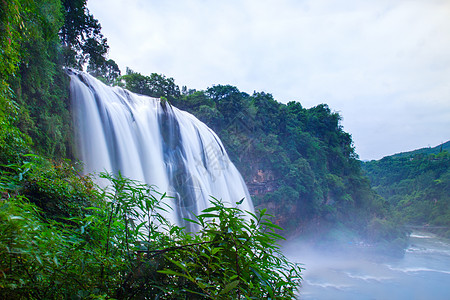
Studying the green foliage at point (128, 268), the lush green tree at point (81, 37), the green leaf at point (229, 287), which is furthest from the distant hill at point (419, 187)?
the green leaf at point (229, 287)

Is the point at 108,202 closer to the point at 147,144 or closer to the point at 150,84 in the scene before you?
the point at 147,144

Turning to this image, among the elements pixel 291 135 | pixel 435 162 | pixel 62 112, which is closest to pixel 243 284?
pixel 62 112

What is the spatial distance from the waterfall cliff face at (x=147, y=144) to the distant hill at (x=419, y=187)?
2638 cm

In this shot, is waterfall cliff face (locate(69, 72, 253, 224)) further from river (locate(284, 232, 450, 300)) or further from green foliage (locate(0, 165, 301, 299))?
river (locate(284, 232, 450, 300))

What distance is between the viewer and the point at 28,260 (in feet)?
2.22

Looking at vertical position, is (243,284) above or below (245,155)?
below

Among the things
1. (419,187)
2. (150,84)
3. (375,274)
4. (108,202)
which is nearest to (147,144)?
(108,202)

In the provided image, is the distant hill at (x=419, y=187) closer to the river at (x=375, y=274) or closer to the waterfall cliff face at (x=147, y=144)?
the river at (x=375, y=274)

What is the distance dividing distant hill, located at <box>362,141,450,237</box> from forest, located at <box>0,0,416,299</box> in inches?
540

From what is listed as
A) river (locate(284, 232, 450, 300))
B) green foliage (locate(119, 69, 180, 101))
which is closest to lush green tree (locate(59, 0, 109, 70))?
green foliage (locate(119, 69, 180, 101))

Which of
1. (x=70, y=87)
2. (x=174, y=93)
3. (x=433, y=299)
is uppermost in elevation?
(x=174, y=93)

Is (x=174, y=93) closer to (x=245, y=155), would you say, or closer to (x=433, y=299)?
(x=245, y=155)

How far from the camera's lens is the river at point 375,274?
13.3 meters

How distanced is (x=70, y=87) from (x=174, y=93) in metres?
10.4
